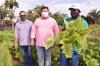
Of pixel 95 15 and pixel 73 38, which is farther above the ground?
pixel 73 38

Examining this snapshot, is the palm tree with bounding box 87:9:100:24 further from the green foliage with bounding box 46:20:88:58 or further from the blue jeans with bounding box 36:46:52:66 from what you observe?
the green foliage with bounding box 46:20:88:58

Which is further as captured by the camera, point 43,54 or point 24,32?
point 24,32

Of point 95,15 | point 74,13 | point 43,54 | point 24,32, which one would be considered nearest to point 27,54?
point 24,32

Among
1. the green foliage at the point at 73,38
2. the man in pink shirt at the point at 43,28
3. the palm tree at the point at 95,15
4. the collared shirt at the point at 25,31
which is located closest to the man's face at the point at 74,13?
the man in pink shirt at the point at 43,28


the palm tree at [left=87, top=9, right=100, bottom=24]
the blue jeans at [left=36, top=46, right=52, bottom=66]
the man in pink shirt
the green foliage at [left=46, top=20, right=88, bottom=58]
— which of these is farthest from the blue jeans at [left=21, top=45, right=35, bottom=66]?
the palm tree at [left=87, top=9, right=100, bottom=24]

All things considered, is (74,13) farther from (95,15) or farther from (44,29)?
(95,15)

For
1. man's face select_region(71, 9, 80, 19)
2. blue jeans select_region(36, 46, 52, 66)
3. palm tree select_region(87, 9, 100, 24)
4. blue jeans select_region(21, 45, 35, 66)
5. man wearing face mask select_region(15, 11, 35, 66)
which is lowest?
palm tree select_region(87, 9, 100, 24)

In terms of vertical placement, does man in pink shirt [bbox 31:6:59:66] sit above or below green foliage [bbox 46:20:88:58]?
below

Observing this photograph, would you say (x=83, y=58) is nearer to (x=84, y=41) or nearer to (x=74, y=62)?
(x=74, y=62)

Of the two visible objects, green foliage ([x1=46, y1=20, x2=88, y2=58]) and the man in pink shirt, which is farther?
the man in pink shirt

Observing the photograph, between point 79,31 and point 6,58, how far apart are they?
1.83 feet

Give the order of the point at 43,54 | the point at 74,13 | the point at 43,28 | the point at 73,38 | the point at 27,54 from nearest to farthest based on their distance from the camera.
A: the point at 73,38
the point at 74,13
the point at 43,28
the point at 43,54
the point at 27,54

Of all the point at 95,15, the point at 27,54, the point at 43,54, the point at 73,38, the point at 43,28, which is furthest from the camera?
the point at 95,15

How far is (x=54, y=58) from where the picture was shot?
10578 millimetres
